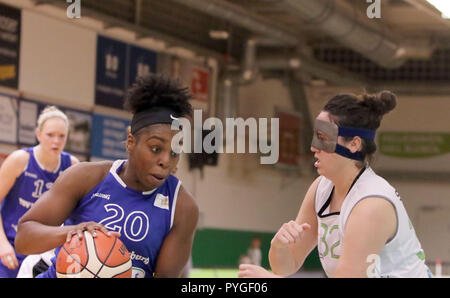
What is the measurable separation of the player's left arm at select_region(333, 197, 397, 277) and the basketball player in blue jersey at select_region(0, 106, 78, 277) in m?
3.30

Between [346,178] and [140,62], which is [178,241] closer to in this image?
[346,178]

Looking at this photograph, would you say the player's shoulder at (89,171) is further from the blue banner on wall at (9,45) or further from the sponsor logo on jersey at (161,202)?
the blue banner on wall at (9,45)

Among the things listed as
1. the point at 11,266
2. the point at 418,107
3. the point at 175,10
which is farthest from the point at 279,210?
the point at 11,266

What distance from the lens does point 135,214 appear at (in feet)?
11.0

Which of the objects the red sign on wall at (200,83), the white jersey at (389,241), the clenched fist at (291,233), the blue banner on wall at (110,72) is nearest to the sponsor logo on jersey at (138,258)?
the clenched fist at (291,233)

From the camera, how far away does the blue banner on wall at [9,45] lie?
40.4 ft

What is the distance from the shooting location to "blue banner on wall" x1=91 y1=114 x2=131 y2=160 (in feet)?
46.9

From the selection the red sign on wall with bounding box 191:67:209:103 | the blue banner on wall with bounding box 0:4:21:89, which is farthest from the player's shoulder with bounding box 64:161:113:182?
the red sign on wall with bounding box 191:67:209:103

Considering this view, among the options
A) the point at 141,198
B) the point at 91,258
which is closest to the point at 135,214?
the point at 141,198

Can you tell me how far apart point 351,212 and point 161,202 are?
0.92 meters

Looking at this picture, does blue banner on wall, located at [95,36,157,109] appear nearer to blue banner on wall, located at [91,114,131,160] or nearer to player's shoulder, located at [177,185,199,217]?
blue banner on wall, located at [91,114,131,160]

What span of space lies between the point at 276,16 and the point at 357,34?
260 centimetres

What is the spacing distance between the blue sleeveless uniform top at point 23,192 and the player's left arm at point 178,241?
2.55 m
